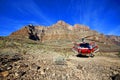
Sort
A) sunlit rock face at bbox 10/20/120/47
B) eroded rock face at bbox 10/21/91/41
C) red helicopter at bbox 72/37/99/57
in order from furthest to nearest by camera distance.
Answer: eroded rock face at bbox 10/21/91/41 < sunlit rock face at bbox 10/20/120/47 < red helicopter at bbox 72/37/99/57

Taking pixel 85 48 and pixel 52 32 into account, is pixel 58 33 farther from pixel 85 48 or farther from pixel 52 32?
pixel 85 48

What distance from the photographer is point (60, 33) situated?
163 metres

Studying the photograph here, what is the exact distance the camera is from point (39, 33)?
19138cm

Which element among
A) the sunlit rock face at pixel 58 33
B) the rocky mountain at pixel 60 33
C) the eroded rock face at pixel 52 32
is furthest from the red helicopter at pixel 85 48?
the eroded rock face at pixel 52 32

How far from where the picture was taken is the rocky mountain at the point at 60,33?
149625mm

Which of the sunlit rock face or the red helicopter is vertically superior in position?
the sunlit rock face

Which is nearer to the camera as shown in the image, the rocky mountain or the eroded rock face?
the rocky mountain

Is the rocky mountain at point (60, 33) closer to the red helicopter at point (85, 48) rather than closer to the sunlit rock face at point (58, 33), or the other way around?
the sunlit rock face at point (58, 33)

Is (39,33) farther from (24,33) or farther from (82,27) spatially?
(82,27)

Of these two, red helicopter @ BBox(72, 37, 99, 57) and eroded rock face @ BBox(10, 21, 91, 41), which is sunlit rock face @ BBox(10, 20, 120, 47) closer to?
eroded rock face @ BBox(10, 21, 91, 41)

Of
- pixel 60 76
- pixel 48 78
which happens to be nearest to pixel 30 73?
pixel 48 78

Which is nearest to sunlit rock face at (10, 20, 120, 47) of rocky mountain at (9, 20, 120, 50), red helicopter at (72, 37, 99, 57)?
rocky mountain at (9, 20, 120, 50)

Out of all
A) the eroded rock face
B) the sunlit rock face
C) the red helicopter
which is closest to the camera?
the red helicopter

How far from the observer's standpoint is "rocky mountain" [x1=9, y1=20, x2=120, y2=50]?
150 metres
